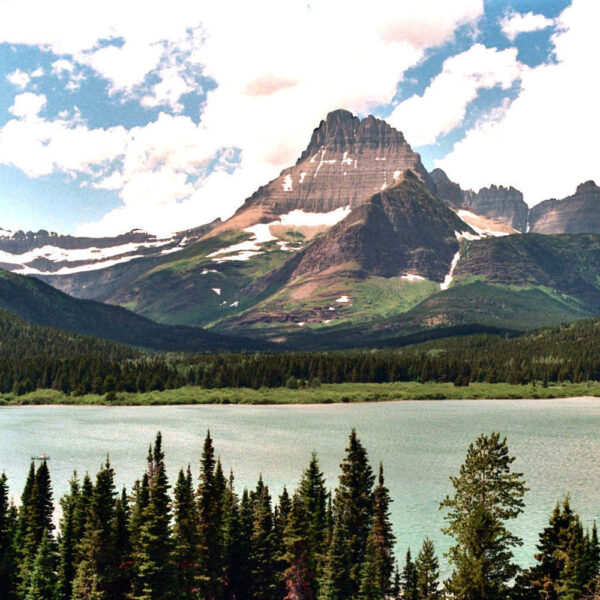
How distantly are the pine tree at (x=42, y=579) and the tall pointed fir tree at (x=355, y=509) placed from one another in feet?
73.0

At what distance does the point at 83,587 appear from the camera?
58.2 m

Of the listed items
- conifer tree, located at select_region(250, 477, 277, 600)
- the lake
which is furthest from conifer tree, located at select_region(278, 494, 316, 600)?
the lake

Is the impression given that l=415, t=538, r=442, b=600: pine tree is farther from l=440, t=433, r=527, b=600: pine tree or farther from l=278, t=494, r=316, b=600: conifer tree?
l=440, t=433, r=527, b=600: pine tree

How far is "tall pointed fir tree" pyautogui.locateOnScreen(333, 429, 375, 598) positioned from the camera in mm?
65062

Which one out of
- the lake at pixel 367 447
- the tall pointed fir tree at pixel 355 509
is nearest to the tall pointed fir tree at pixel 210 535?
the tall pointed fir tree at pixel 355 509

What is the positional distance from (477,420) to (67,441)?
9044 centimetres

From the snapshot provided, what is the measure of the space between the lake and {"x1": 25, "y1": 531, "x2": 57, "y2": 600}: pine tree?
32.2 m

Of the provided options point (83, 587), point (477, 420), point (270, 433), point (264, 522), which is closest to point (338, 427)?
point (270, 433)

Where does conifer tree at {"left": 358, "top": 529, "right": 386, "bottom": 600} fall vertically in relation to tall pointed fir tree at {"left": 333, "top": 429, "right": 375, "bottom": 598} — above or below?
below

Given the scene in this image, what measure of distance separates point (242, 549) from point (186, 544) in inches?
193

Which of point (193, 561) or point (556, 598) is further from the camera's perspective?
point (193, 561)

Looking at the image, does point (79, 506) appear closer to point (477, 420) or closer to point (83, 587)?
point (83, 587)

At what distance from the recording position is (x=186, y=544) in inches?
2474

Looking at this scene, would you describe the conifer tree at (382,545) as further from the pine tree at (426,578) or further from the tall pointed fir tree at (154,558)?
the tall pointed fir tree at (154,558)
